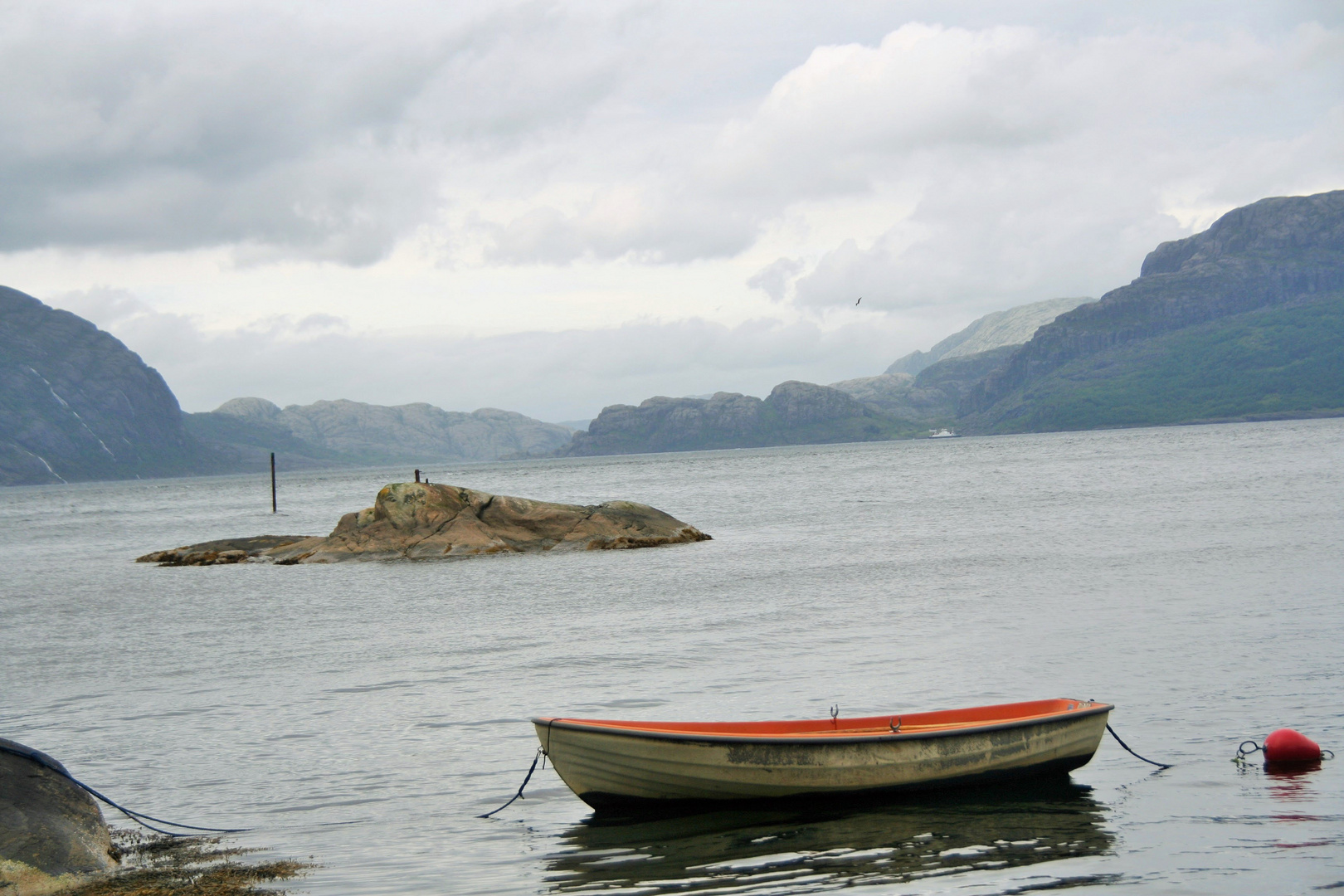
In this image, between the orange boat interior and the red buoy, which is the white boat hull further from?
the red buoy

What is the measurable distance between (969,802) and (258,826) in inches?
381

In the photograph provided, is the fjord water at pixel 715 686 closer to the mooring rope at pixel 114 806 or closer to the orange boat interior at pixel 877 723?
the mooring rope at pixel 114 806

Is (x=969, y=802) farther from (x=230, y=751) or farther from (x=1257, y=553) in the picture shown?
(x=1257, y=553)

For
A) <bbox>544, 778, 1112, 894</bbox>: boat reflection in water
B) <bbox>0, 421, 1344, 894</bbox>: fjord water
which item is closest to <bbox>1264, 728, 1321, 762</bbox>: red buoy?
<bbox>0, 421, 1344, 894</bbox>: fjord water

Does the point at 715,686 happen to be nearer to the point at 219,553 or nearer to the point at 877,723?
the point at 877,723

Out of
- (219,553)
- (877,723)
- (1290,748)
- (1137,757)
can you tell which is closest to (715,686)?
(877,723)

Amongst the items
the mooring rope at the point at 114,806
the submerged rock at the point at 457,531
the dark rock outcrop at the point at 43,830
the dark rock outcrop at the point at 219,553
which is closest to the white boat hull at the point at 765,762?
the mooring rope at the point at 114,806

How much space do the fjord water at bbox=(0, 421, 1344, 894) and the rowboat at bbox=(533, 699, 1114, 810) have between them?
0.39 meters

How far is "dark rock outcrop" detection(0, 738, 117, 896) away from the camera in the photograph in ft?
37.5

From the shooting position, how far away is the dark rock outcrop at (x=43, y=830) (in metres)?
11.4

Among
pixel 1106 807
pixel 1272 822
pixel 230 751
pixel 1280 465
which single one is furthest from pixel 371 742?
pixel 1280 465

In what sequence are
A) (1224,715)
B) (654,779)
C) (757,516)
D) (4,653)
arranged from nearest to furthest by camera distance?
(654,779), (1224,715), (4,653), (757,516)

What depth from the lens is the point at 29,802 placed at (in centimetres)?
1231

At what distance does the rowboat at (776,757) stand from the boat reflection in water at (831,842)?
29cm
